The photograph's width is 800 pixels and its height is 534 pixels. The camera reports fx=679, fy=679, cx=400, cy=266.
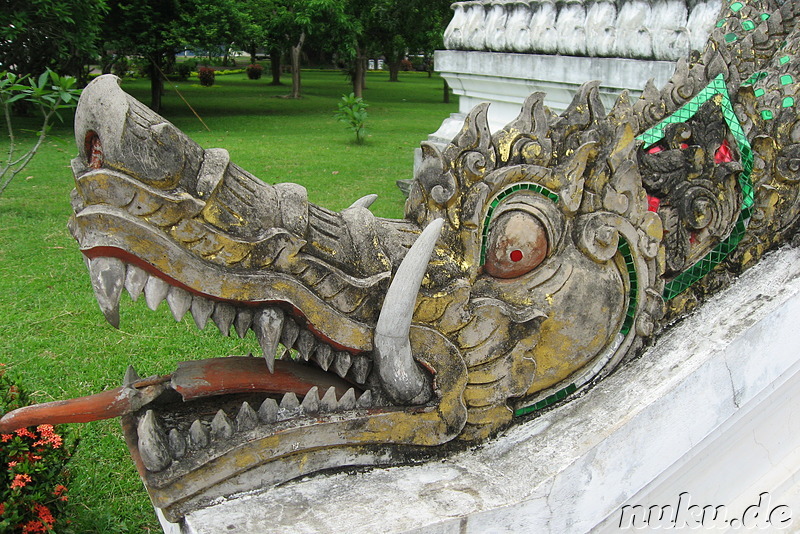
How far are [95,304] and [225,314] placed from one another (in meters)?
3.37

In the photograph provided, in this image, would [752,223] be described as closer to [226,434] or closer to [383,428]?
[383,428]

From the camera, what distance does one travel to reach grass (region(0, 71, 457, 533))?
110 inches

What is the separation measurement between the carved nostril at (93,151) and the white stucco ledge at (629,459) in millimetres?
872

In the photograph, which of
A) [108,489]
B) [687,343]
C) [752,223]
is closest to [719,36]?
[752,223]

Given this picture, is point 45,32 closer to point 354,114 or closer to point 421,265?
point 354,114

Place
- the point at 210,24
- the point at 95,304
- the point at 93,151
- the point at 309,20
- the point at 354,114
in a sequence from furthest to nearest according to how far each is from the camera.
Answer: the point at 309,20
the point at 210,24
the point at 354,114
the point at 95,304
the point at 93,151

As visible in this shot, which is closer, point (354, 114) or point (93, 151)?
point (93, 151)

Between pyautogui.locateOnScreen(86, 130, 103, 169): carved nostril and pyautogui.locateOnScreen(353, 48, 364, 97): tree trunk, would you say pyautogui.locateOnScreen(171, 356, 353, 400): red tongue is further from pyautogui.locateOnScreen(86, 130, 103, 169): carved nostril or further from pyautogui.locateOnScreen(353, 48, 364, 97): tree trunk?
pyautogui.locateOnScreen(353, 48, 364, 97): tree trunk

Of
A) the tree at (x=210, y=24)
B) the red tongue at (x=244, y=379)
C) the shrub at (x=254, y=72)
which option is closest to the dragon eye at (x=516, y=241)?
the red tongue at (x=244, y=379)

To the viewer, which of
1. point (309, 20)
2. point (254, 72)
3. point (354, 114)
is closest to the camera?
point (354, 114)

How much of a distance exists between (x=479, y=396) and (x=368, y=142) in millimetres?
11014

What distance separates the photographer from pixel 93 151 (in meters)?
1.58

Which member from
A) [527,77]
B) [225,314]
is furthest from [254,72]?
[225,314]

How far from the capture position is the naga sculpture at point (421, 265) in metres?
1.58
